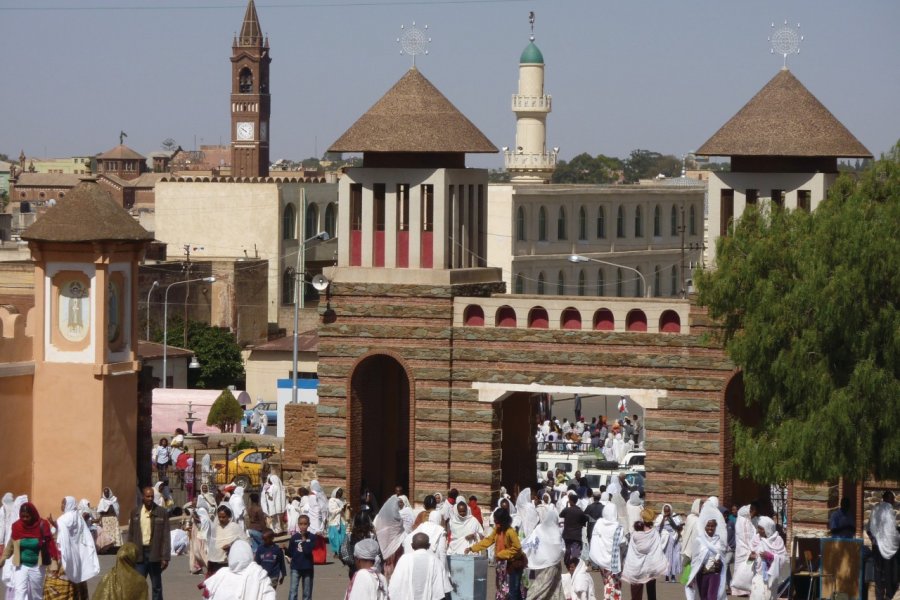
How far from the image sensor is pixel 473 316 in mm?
30172

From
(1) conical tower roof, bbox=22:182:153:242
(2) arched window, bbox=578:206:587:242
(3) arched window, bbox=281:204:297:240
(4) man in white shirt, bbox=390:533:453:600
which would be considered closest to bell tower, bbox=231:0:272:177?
(3) arched window, bbox=281:204:297:240

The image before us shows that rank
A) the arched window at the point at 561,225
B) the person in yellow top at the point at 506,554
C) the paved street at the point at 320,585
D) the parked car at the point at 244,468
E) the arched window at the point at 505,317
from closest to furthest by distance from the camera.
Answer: the person in yellow top at the point at 506,554 → the paved street at the point at 320,585 → the arched window at the point at 505,317 → the parked car at the point at 244,468 → the arched window at the point at 561,225

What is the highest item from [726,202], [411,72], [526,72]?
[526,72]

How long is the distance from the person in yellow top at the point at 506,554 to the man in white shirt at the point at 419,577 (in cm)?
362

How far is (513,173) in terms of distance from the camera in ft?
307

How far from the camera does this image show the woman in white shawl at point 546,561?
20.6 m

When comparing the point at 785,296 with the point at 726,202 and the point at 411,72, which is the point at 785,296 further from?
the point at 411,72

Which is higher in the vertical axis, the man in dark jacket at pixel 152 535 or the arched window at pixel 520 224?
the arched window at pixel 520 224

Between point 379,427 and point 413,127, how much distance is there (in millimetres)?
5233

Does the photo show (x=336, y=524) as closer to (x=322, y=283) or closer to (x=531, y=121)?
(x=322, y=283)

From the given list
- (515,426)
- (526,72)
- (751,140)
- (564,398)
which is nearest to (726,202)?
(751,140)

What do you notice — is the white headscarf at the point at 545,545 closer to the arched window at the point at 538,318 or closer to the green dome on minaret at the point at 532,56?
the arched window at the point at 538,318

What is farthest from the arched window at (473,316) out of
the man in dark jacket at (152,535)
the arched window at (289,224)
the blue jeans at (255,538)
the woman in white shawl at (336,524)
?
the arched window at (289,224)

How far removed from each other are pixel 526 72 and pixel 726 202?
201 ft
